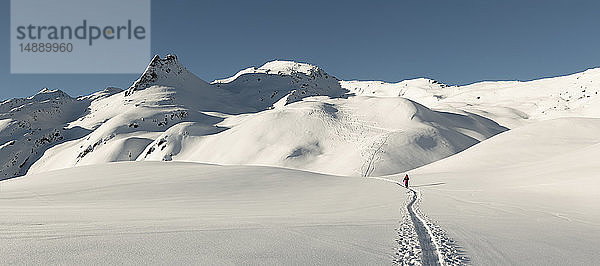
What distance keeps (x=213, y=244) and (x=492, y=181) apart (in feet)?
87.3

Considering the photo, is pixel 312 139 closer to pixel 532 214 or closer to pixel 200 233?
pixel 532 214

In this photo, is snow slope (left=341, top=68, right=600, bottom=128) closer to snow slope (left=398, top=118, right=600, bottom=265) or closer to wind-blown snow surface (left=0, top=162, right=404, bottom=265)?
snow slope (left=398, top=118, right=600, bottom=265)

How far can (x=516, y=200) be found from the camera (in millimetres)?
17016

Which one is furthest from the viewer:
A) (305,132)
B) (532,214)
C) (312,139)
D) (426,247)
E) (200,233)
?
(305,132)

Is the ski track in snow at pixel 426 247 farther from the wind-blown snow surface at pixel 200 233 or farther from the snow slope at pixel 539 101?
the snow slope at pixel 539 101

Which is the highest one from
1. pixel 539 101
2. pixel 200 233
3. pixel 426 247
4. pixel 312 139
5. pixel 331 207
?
pixel 539 101

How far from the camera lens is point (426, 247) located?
7.49 meters

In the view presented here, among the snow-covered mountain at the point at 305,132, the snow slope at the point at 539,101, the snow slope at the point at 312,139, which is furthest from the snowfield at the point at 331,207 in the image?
the snow slope at the point at 539,101

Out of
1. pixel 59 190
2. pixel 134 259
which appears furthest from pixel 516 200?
pixel 59 190

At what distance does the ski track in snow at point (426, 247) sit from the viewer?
6.59 m

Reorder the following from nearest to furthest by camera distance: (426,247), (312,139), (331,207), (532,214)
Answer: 1. (426,247)
2. (532,214)
3. (331,207)
4. (312,139)

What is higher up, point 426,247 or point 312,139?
point 312,139

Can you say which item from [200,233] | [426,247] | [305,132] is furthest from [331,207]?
[305,132]

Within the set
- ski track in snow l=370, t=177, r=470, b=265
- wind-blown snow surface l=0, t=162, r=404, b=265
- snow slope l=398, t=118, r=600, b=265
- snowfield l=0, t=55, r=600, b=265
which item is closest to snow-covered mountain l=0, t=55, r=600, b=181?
snowfield l=0, t=55, r=600, b=265
